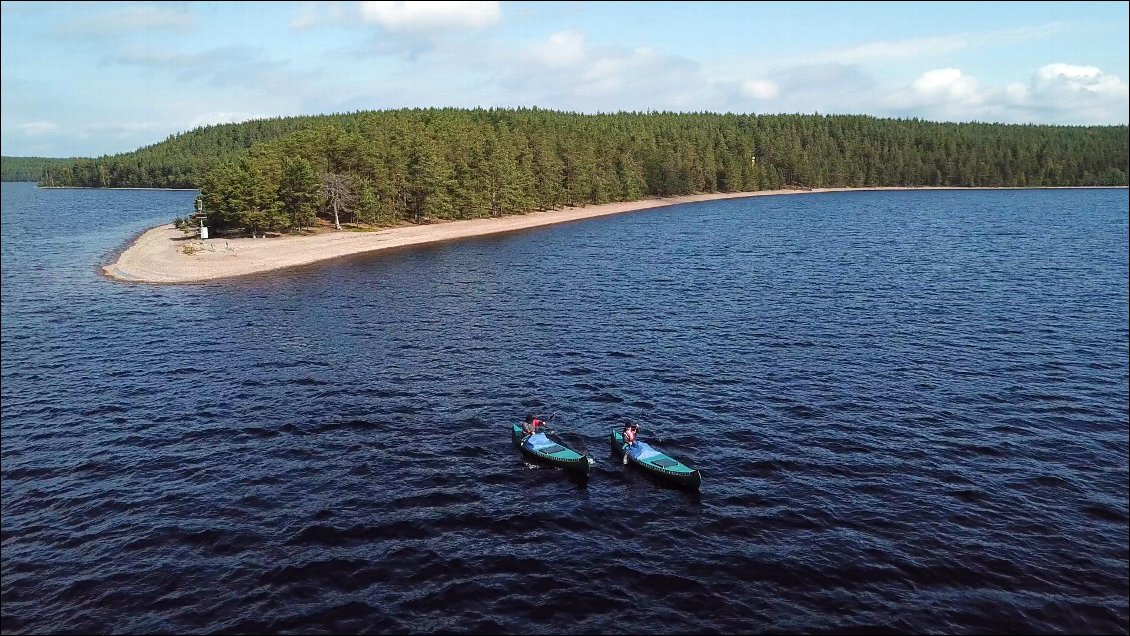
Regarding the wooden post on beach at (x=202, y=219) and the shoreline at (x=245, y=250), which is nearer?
the shoreline at (x=245, y=250)

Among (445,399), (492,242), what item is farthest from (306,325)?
(492,242)

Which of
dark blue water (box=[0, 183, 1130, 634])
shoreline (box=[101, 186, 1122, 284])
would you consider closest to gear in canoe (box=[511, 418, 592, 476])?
dark blue water (box=[0, 183, 1130, 634])

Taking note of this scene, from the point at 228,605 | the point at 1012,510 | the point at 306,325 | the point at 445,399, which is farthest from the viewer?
the point at 306,325

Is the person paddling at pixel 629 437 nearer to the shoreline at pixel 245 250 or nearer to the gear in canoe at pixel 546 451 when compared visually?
the gear in canoe at pixel 546 451

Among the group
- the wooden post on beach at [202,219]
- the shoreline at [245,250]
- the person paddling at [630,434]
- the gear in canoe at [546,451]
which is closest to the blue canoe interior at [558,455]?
the gear in canoe at [546,451]

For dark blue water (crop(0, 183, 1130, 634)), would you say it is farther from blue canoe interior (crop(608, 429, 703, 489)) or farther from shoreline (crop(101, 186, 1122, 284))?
shoreline (crop(101, 186, 1122, 284))

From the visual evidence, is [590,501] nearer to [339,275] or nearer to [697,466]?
[697,466]

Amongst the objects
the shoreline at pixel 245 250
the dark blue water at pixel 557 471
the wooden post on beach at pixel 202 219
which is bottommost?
the dark blue water at pixel 557 471
